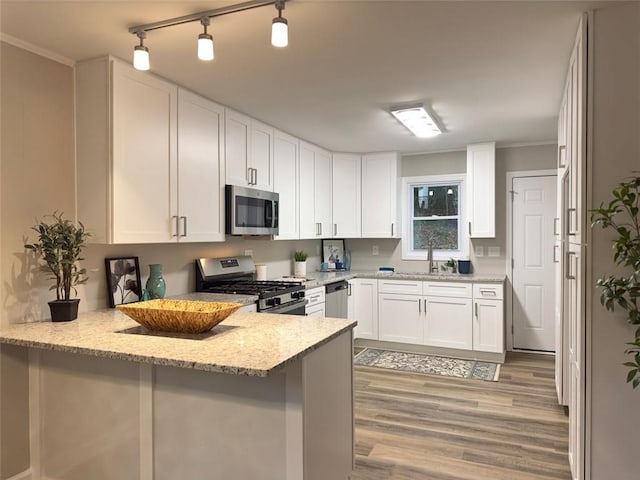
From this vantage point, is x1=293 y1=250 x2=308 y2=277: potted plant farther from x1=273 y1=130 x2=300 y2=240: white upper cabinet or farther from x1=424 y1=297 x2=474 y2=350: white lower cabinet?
x1=424 y1=297 x2=474 y2=350: white lower cabinet

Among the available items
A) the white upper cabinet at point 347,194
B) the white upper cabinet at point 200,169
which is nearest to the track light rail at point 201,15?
the white upper cabinet at point 200,169

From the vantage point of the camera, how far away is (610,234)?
1981 millimetres

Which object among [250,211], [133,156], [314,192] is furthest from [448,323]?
[133,156]

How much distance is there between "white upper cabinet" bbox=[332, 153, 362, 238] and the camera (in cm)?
552

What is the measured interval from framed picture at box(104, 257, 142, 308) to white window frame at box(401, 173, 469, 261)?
3.52 meters

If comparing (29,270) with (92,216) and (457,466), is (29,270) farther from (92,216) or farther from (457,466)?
(457,466)

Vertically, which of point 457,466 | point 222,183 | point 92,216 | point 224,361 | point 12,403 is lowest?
point 457,466

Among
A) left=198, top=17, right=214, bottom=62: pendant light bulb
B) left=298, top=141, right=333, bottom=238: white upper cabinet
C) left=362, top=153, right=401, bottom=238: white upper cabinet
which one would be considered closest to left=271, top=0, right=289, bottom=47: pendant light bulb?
left=198, top=17, right=214, bottom=62: pendant light bulb

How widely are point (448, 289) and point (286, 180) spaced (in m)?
2.11

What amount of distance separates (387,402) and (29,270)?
269cm

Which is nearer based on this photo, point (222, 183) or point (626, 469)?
point (626, 469)

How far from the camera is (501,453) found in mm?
2779

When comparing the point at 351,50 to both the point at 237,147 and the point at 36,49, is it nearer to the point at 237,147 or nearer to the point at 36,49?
the point at 237,147

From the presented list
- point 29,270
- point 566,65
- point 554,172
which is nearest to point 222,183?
point 29,270
